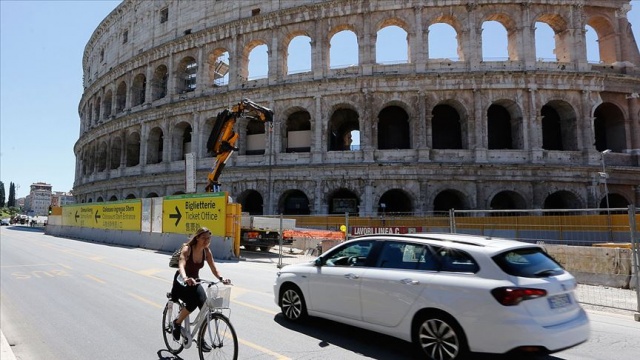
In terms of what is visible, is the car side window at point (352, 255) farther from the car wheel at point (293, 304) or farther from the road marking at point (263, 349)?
the road marking at point (263, 349)

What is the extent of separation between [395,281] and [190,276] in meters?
2.46

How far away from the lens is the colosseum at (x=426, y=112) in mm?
23516

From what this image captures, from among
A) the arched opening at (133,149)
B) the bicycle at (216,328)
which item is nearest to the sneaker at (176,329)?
the bicycle at (216,328)

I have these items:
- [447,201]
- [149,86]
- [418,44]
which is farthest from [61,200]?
[418,44]

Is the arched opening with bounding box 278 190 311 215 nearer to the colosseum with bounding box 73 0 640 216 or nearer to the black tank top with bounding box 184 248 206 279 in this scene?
the colosseum with bounding box 73 0 640 216

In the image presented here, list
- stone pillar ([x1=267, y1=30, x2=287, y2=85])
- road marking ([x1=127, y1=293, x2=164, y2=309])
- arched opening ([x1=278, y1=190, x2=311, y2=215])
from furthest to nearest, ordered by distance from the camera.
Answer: arched opening ([x1=278, y1=190, x2=311, y2=215])
stone pillar ([x1=267, y1=30, x2=287, y2=85])
road marking ([x1=127, y1=293, x2=164, y2=309])

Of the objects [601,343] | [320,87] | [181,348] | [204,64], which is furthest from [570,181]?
[204,64]

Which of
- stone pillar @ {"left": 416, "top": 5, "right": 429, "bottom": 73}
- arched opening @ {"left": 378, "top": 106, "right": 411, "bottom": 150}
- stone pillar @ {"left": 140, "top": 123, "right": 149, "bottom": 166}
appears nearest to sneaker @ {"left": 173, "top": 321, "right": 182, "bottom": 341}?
stone pillar @ {"left": 416, "top": 5, "right": 429, "bottom": 73}

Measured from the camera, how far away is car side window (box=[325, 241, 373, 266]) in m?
5.15

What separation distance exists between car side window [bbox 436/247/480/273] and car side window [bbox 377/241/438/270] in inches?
4.0

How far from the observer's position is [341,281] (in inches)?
202

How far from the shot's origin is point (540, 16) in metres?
25.0

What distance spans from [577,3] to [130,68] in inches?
1503

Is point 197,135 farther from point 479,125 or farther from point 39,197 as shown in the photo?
point 39,197
